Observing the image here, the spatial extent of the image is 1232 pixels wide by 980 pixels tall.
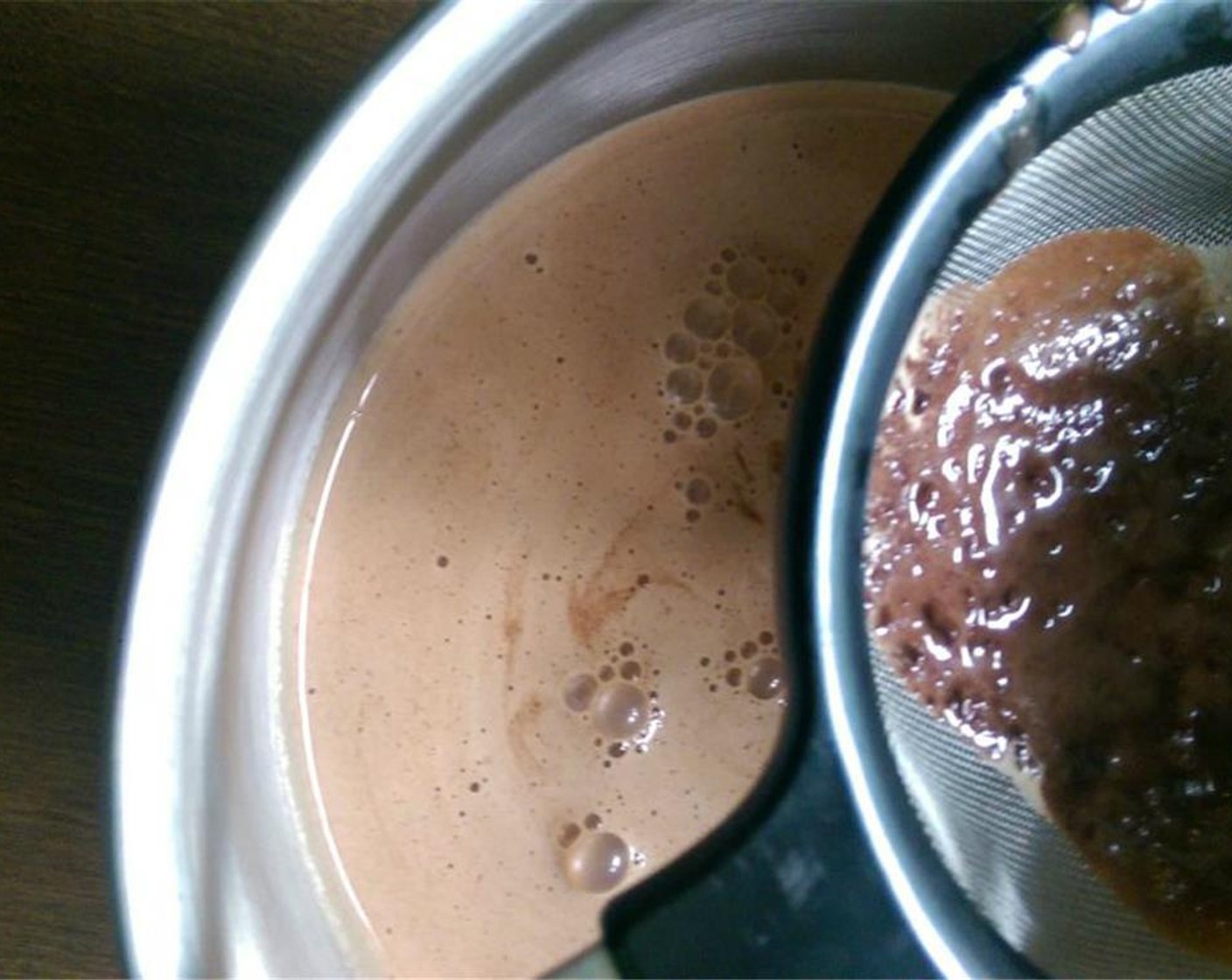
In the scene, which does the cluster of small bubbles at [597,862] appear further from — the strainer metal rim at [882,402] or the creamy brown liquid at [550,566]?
the strainer metal rim at [882,402]

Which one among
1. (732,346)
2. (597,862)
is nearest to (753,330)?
(732,346)

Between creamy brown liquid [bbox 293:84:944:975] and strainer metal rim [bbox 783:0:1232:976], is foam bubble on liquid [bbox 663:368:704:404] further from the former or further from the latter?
strainer metal rim [bbox 783:0:1232:976]

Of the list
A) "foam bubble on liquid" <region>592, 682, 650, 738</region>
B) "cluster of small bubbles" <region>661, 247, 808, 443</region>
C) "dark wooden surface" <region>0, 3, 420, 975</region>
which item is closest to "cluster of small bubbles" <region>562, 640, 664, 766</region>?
"foam bubble on liquid" <region>592, 682, 650, 738</region>

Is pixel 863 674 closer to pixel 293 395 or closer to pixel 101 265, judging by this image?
pixel 293 395

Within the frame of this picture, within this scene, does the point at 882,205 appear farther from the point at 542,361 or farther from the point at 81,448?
the point at 81,448

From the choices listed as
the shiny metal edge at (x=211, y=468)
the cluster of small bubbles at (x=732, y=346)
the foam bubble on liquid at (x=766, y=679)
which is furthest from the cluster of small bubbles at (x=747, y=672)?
the shiny metal edge at (x=211, y=468)

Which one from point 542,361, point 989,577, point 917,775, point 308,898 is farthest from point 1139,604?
point 308,898
